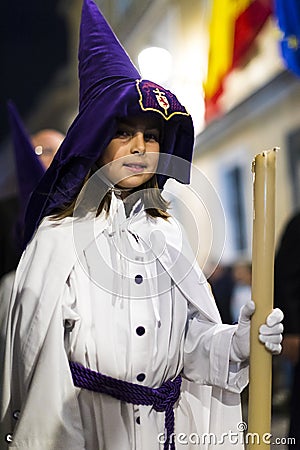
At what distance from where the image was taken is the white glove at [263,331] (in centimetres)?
101

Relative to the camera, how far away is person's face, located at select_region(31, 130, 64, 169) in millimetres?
1409

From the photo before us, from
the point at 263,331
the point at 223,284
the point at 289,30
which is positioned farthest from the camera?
the point at 289,30

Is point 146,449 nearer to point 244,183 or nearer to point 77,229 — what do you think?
point 77,229

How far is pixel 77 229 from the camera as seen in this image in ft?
3.68

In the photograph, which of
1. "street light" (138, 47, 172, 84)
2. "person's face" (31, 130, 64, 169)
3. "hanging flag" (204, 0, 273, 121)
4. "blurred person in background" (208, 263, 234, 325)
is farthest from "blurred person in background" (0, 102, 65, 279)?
"hanging flag" (204, 0, 273, 121)

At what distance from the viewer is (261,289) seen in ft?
3.34

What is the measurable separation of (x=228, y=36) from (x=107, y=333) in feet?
5.64

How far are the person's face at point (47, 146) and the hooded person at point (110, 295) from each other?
0.26m

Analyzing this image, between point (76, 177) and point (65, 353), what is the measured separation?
25 cm

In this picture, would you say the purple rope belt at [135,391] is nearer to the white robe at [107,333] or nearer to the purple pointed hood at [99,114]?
the white robe at [107,333]

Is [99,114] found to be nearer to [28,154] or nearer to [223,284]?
[28,154]

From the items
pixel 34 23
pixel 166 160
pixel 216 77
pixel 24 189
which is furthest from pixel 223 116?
pixel 166 160

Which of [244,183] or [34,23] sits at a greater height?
[34,23]

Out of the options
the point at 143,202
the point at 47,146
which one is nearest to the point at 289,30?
the point at 47,146
